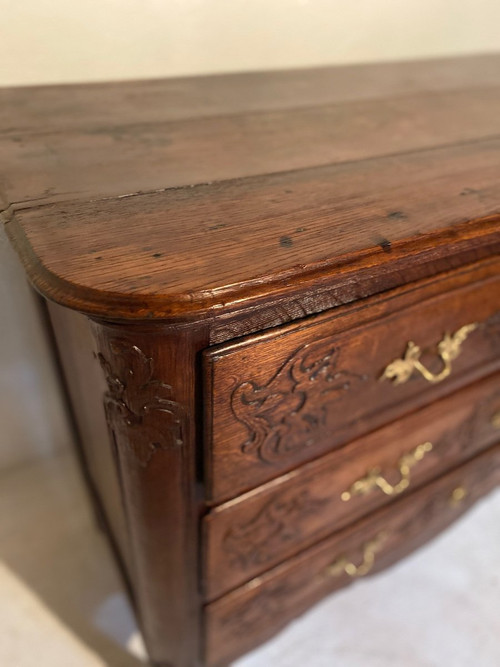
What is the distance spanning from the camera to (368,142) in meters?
0.63

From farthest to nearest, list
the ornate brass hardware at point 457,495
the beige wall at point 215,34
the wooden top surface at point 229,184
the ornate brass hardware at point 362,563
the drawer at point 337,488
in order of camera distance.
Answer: the ornate brass hardware at point 457,495
the ornate brass hardware at point 362,563
the beige wall at point 215,34
the drawer at point 337,488
the wooden top surface at point 229,184

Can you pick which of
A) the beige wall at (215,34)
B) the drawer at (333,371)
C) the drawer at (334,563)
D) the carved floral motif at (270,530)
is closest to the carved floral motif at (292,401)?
the drawer at (333,371)

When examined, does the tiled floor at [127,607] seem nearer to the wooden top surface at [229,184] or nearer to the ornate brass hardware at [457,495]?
the ornate brass hardware at [457,495]

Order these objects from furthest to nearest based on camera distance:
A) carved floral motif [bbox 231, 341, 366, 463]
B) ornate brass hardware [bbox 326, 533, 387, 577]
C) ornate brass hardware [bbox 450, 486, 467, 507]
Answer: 1. ornate brass hardware [bbox 450, 486, 467, 507]
2. ornate brass hardware [bbox 326, 533, 387, 577]
3. carved floral motif [bbox 231, 341, 366, 463]

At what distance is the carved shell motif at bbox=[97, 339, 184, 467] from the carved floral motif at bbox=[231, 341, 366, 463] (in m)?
0.06

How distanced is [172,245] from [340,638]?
908mm

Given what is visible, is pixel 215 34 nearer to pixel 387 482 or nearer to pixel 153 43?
pixel 153 43

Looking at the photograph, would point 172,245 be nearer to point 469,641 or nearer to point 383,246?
point 383,246

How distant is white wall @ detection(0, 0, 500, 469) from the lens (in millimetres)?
729

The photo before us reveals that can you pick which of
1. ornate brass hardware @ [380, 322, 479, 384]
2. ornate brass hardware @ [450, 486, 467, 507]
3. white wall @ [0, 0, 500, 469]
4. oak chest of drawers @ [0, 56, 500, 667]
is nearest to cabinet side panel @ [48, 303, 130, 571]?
oak chest of drawers @ [0, 56, 500, 667]

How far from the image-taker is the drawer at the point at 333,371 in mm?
464

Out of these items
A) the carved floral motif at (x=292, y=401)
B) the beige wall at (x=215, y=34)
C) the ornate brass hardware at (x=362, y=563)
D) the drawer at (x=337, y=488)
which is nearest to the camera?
the carved floral motif at (x=292, y=401)

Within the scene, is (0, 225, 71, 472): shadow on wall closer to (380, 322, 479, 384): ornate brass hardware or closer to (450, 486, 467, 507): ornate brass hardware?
(380, 322, 479, 384): ornate brass hardware

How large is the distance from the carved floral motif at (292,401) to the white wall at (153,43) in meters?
0.36
